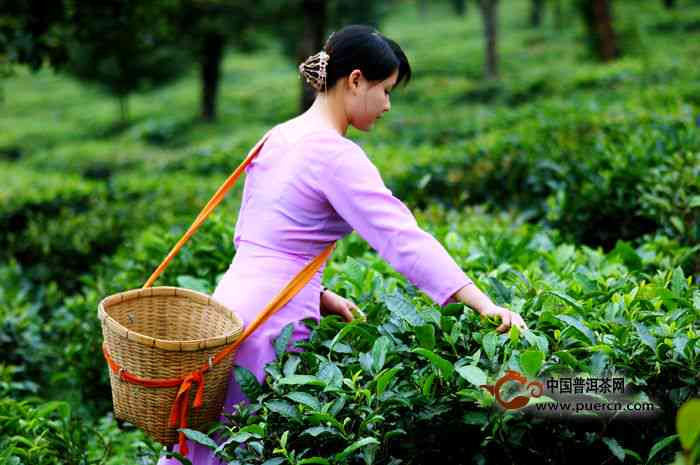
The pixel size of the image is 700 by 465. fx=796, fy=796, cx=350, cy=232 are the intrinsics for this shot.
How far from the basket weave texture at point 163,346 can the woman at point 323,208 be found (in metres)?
0.09

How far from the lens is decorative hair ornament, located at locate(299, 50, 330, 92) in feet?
7.98

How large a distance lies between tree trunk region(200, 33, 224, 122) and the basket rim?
18.8 metres

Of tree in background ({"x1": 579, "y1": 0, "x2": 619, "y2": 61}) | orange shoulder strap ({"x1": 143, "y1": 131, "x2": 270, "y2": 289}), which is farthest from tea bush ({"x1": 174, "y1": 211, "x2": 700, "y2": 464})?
tree in background ({"x1": 579, "y1": 0, "x2": 619, "y2": 61})

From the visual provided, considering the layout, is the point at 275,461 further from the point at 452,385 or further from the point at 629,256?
the point at 629,256

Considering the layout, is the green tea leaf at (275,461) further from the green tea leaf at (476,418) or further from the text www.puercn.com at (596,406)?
the text www.puercn.com at (596,406)

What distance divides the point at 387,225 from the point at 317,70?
0.55 meters

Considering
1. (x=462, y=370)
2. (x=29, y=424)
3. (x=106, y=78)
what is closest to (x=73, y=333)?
(x=29, y=424)

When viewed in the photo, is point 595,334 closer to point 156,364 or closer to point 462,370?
point 462,370

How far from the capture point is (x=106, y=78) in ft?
75.6

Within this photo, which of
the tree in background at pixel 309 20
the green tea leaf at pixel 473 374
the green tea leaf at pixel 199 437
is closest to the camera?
the green tea leaf at pixel 473 374

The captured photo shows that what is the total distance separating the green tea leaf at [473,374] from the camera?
1974 millimetres

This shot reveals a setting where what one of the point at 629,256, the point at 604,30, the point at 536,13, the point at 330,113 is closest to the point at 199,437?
the point at 330,113

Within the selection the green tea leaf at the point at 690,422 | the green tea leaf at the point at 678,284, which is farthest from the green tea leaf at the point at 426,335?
the green tea leaf at the point at 690,422

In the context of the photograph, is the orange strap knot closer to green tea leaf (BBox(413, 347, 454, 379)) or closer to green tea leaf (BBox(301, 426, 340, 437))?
green tea leaf (BBox(301, 426, 340, 437))
